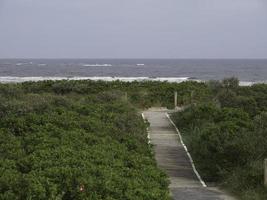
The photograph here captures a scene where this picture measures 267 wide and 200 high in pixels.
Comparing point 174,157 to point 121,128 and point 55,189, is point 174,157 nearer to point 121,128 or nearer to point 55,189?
point 121,128

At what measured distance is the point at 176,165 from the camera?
48.6ft

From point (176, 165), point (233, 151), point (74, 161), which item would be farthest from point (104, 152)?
point (176, 165)

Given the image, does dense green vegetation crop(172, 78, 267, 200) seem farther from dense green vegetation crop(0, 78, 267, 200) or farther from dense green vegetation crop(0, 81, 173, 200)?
dense green vegetation crop(0, 81, 173, 200)

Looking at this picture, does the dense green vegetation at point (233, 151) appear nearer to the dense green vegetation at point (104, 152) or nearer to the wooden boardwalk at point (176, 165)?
the dense green vegetation at point (104, 152)

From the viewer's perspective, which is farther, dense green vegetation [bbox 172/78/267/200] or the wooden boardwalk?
dense green vegetation [bbox 172/78/267/200]

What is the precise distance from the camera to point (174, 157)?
15758 millimetres

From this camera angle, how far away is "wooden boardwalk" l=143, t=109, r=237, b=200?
455 inches

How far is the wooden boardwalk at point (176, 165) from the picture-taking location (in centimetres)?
1155

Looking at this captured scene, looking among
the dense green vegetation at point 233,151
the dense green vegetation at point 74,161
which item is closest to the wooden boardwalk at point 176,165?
the dense green vegetation at point 233,151

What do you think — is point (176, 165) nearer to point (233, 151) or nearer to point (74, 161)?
point (233, 151)

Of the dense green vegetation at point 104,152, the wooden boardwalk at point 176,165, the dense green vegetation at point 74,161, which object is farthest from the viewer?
the wooden boardwalk at point 176,165

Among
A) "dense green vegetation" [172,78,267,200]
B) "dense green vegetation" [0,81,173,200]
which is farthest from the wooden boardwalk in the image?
"dense green vegetation" [0,81,173,200]

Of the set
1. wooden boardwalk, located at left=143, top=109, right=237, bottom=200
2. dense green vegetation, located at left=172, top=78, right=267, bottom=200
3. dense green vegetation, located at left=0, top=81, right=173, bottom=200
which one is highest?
dense green vegetation, located at left=0, top=81, right=173, bottom=200

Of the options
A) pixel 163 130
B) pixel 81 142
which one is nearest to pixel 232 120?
pixel 163 130
